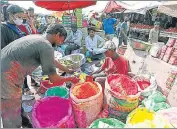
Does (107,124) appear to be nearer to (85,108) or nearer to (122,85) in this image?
(85,108)

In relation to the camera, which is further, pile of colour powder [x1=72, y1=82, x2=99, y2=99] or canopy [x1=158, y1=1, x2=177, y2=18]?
canopy [x1=158, y1=1, x2=177, y2=18]

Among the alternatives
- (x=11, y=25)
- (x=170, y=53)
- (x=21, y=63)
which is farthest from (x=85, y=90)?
(x=170, y=53)

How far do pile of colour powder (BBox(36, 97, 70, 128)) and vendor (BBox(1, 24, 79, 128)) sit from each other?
0.80 feet

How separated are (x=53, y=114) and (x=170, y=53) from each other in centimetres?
231

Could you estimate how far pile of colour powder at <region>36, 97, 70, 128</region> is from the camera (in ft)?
8.17

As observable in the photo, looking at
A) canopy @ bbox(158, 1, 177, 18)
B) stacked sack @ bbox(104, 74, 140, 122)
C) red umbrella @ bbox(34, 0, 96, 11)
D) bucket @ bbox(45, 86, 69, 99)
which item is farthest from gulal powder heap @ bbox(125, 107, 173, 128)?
red umbrella @ bbox(34, 0, 96, 11)

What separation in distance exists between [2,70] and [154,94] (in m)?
1.86

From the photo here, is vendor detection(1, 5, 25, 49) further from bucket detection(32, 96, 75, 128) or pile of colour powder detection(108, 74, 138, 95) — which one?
pile of colour powder detection(108, 74, 138, 95)

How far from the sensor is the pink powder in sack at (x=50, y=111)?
7.98ft

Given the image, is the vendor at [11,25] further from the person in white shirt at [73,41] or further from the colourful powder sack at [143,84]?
the person in white shirt at [73,41]

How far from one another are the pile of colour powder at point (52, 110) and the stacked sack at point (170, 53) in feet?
6.78

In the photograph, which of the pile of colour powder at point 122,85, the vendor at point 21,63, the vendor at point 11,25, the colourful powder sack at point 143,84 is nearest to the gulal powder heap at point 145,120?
the pile of colour powder at point 122,85

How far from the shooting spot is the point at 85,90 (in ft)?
8.70

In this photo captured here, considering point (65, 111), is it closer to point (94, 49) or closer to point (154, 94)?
point (154, 94)
